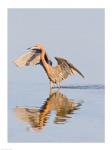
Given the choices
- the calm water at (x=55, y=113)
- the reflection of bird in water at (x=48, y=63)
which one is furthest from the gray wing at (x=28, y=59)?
the calm water at (x=55, y=113)

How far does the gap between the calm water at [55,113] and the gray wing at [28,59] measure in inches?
4.4

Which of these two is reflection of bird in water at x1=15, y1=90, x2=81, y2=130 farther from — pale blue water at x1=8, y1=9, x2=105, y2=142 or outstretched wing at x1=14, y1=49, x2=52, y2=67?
outstretched wing at x1=14, y1=49, x2=52, y2=67

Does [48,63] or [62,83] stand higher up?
[48,63]

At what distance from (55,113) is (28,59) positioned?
0.33m

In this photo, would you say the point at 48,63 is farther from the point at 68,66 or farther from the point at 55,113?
the point at 55,113

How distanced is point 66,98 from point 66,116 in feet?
0.33

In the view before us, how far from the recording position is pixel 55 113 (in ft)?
17.4

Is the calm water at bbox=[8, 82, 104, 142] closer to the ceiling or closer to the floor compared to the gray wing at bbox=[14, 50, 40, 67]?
closer to the floor

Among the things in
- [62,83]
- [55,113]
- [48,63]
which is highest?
[48,63]

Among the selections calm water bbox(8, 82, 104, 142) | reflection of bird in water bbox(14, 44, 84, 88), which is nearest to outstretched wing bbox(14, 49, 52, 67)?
reflection of bird in water bbox(14, 44, 84, 88)

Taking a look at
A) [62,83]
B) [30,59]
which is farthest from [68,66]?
[30,59]

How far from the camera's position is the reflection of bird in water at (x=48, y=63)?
17.3 ft

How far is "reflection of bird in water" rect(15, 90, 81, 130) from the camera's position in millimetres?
5281
